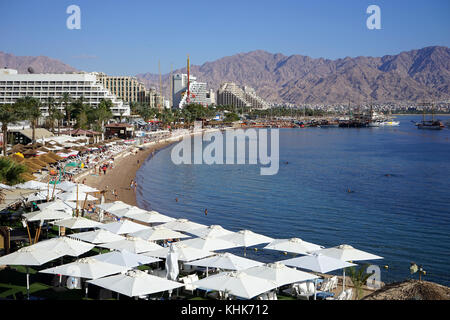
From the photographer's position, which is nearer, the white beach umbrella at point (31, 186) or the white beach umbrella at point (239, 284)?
the white beach umbrella at point (239, 284)

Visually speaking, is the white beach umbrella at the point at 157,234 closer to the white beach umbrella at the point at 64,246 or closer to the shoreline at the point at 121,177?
the white beach umbrella at the point at 64,246

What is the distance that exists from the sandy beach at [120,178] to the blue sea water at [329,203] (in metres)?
1.15

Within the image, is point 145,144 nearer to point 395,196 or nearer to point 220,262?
point 395,196

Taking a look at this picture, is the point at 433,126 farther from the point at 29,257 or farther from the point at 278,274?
the point at 29,257

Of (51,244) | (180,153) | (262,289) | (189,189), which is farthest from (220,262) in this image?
(180,153)

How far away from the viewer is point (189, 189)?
4206 cm

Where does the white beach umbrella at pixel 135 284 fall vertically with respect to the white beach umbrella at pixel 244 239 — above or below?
above

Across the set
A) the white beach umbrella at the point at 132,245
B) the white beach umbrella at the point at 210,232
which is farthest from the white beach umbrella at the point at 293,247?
the white beach umbrella at the point at 132,245

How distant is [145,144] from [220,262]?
66988mm

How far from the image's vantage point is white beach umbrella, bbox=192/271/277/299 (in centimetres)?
1093

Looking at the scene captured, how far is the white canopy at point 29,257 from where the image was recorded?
39.9 feet

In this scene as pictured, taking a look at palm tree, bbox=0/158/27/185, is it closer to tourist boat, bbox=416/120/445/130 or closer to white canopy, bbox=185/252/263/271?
white canopy, bbox=185/252/263/271

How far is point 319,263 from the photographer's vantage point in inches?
535

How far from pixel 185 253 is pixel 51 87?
105477 millimetres
